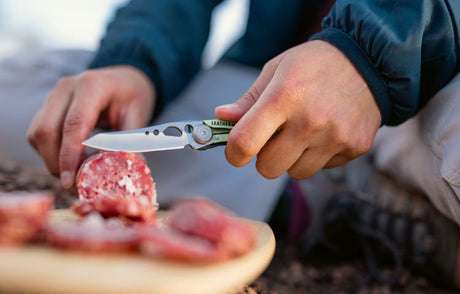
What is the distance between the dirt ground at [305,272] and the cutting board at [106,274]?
1007 millimetres

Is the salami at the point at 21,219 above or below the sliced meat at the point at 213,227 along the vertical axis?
above

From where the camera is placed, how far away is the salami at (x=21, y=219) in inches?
31.6

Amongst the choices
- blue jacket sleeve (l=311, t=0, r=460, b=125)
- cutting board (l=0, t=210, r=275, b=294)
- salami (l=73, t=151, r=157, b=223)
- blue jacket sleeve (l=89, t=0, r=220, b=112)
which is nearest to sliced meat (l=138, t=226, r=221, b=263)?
cutting board (l=0, t=210, r=275, b=294)

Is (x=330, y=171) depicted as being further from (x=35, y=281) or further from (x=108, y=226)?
(x=35, y=281)

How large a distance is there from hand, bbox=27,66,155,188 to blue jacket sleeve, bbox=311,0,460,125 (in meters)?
0.94

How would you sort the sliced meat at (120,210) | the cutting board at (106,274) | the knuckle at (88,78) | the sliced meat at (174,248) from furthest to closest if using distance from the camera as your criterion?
the knuckle at (88,78), the sliced meat at (120,210), the sliced meat at (174,248), the cutting board at (106,274)

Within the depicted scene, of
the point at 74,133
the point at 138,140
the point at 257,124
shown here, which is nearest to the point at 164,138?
the point at 138,140

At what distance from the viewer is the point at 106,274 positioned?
2.36ft

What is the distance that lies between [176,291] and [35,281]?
25cm

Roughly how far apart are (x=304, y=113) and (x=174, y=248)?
2.38 feet

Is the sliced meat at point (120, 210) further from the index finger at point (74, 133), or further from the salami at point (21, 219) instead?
the index finger at point (74, 133)

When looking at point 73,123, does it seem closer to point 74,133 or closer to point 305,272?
point 74,133

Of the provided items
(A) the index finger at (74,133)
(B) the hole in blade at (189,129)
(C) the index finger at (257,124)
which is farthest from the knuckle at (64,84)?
(C) the index finger at (257,124)

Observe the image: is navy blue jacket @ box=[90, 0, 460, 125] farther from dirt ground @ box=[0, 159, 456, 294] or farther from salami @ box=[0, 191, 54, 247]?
salami @ box=[0, 191, 54, 247]
